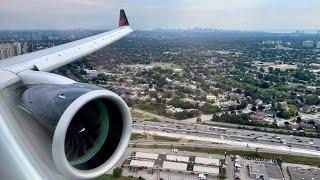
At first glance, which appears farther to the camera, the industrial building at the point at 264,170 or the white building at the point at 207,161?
the white building at the point at 207,161

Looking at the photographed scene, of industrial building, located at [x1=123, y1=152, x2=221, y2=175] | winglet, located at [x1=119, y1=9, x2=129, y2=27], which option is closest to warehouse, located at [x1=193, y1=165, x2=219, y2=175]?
industrial building, located at [x1=123, y1=152, x2=221, y2=175]

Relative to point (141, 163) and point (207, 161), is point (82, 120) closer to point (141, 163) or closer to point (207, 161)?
point (141, 163)

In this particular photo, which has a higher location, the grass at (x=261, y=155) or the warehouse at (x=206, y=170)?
the warehouse at (x=206, y=170)

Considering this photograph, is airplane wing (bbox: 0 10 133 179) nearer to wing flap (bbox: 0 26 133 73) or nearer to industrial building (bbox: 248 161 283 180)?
wing flap (bbox: 0 26 133 73)

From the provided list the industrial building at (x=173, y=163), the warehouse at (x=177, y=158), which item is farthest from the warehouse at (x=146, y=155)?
the warehouse at (x=177, y=158)


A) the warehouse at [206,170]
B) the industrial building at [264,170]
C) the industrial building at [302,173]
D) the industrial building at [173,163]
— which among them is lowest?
the industrial building at [302,173]

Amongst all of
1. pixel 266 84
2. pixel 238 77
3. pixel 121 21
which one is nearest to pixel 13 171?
pixel 121 21

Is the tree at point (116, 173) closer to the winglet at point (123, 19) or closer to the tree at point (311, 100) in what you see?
the winglet at point (123, 19)

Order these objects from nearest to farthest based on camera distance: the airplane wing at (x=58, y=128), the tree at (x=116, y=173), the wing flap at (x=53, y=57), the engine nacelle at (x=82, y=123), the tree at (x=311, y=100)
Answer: the airplane wing at (x=58, y=128) < the engine nacelle at (x=82, y=123) < the wing flap at (x=53, y=57) < the tree at (x=116, y=173) < the tree at (x=311, y=100)

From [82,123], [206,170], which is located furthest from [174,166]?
[82,123]
